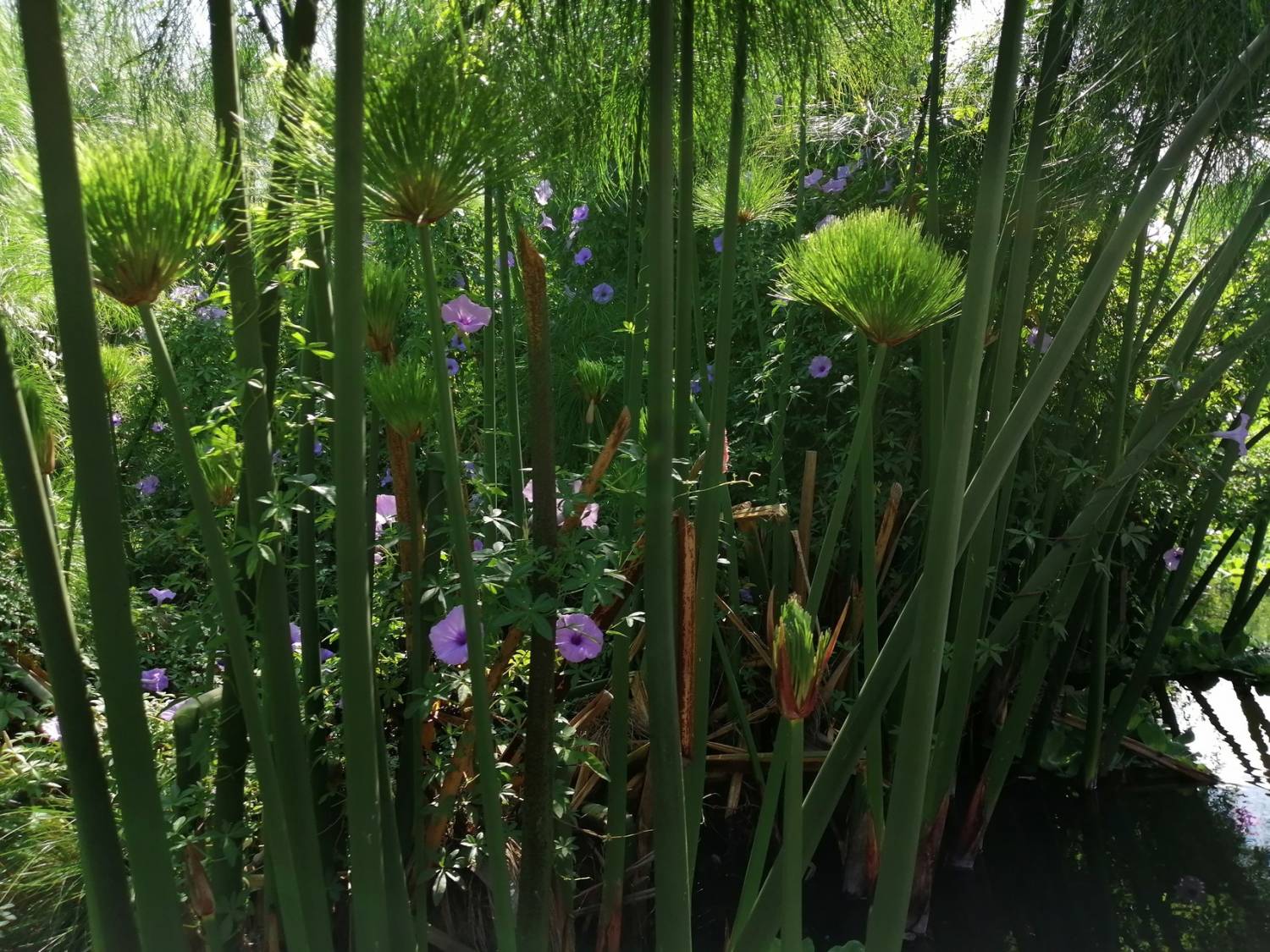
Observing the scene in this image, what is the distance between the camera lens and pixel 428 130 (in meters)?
1.14

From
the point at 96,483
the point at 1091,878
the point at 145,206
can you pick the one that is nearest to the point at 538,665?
the point at 96,483

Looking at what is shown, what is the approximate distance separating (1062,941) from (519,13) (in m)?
2.55

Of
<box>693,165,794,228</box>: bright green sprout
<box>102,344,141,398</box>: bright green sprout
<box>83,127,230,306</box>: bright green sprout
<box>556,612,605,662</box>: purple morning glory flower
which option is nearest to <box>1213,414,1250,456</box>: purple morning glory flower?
<box>693,165,794,228</box>: bright green sprout

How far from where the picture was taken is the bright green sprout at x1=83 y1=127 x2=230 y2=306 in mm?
1002

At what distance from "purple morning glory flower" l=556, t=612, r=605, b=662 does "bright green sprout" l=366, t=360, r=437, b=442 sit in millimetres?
391

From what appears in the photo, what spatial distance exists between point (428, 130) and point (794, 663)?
29.3 inches

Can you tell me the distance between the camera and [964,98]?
288cm

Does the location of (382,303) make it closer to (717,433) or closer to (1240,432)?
(717,433)

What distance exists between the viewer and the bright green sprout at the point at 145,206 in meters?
1.00

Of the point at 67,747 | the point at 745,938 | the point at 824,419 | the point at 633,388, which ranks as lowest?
the point at 745,938

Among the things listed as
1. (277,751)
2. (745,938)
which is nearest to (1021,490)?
(745,938)

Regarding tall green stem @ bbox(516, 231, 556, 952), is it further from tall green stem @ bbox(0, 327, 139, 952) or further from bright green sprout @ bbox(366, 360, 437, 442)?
tall green stem @ bbox(0, 327, 139, 952)

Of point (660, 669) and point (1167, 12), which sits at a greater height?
point (1167, 12)

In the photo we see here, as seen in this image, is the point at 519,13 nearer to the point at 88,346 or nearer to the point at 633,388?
the point at 633,388
